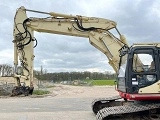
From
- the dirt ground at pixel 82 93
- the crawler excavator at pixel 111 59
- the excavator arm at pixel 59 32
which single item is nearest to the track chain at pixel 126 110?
the crawler excavator at pixel 111 59

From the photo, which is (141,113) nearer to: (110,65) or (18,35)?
(110,65)

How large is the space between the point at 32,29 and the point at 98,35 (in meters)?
5.32

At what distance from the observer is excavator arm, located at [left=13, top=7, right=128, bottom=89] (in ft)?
65.2

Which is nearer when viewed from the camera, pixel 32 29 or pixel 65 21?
pixel 65 21

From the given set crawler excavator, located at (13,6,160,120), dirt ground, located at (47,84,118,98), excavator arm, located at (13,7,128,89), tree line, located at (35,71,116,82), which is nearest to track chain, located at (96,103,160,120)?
A: crawler excavator, located at (13,6,160,120)

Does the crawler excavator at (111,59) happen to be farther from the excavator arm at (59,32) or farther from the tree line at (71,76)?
the tree line at (71,76)

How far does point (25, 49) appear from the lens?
24.3 m

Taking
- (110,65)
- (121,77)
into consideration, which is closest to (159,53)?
(121,77)

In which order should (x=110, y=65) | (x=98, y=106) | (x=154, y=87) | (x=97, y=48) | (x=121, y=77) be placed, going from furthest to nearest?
1. (x=97, y=48)
2. (x=110, y=65)
3. (x=98, y=106)
4. (x=121, y=77)
5. (x=154, y=87)

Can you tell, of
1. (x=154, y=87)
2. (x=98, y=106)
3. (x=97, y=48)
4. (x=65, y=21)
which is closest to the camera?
(x=154, y=87)

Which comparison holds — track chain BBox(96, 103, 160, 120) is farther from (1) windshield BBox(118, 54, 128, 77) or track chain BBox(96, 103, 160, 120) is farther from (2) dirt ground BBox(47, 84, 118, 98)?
(2) dirt ground BBox(47, 84, 118, 98)

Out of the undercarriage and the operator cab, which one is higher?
the operator cab

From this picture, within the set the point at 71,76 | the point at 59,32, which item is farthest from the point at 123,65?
the point at 71,76

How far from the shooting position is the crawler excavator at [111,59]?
34.2ft
